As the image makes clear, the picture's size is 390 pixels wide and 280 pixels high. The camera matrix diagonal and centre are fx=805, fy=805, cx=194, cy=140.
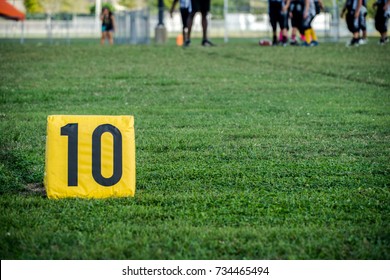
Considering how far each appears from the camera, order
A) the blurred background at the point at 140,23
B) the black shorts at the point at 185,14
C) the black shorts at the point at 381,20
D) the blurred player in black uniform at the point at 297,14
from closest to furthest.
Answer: the black shorts at the point at 185,14, the black shorts at the point at 381,20, the blurred player in black uniform at the point at 297,14, the blurred background at the point at 140,23

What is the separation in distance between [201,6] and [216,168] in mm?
15704

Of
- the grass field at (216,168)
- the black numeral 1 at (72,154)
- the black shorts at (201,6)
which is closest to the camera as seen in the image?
the grass field at (216,168)

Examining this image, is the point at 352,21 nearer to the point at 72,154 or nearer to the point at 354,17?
the point at 354,17

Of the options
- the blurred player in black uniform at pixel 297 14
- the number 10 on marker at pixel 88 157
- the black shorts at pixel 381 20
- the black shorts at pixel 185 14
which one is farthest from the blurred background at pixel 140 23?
the number 10 on marker at pixel 88 157

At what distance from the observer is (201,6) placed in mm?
21844

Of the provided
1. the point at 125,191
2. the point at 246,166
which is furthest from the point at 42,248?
the point at 246,166

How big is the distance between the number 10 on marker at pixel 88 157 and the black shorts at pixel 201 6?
1655 cm

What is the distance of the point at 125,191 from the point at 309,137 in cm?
304

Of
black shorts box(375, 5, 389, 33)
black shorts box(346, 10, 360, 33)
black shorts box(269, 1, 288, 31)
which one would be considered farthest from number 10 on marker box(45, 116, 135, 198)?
black shorts box(375, 5, 389, 33)

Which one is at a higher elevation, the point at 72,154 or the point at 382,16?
the point at 382,16

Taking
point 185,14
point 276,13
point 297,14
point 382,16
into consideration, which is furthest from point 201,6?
point 382,16

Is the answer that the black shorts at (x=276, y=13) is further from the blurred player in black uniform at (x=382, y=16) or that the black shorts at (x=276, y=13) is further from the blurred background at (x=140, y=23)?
the blurred background at (x=140, y=23)

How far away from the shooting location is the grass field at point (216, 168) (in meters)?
4.57
